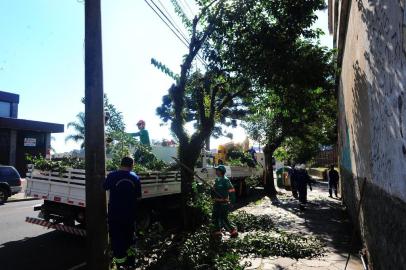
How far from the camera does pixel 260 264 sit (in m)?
7.50

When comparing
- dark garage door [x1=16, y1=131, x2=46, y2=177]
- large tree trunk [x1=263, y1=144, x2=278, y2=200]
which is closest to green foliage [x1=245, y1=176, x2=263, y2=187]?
large tree trunk [x1=263, y1=144, x2=278, y2=200]

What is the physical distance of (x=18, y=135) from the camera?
3838 centimetres

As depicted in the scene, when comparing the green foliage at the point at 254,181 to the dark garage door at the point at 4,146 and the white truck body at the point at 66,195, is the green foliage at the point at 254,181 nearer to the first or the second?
the white truck body at the point at 66,195

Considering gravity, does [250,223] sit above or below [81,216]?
below

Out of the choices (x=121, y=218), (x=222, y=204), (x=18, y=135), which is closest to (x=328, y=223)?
(x=222, y=204)

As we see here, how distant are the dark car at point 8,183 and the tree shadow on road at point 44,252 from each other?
9.94m

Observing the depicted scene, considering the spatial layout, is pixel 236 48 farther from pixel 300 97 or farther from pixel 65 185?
pixel 65 185

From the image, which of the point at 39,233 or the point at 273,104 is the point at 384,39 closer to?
the point at 39,233

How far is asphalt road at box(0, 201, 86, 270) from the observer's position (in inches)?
296

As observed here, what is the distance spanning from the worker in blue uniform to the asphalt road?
133 cm

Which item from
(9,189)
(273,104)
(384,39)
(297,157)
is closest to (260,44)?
(273,104)

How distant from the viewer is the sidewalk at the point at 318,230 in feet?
24.5

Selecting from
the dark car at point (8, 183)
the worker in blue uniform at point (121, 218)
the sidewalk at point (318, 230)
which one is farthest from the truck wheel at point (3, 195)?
the worker in blue uniform at point (121, 218)

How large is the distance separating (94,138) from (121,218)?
1.53 metres
